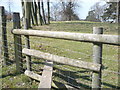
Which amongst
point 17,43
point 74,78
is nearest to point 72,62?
point 74,78

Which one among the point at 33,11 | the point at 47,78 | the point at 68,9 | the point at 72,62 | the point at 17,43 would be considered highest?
the point at 68,9

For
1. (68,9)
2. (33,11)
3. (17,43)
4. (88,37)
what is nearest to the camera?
(88,37)

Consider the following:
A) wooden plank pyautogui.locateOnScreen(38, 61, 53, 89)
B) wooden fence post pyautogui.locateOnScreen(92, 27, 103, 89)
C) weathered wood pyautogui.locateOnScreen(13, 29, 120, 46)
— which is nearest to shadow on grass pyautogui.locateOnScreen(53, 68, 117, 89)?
wooden plank pyautogui.locateOnScreen(38, 61, 53, 89)

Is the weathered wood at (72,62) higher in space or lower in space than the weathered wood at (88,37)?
lower

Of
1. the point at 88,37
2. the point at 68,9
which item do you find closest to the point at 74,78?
the point at 88,37

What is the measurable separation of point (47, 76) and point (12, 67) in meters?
1.88

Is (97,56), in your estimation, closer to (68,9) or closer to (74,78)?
(74,78)

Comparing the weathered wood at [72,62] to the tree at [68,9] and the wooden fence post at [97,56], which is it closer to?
the wooden fence post at [97,56]

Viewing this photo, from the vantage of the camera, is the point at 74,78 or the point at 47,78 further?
the point at 74,78

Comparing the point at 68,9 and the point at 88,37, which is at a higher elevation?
the point at 68,9

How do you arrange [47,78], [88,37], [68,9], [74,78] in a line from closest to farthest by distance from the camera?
[88,37]
[47,78]
[74,78]
[68,9]

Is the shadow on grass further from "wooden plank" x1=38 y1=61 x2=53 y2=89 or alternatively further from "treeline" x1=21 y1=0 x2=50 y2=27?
"treeline" x1=21 y1=0 x2=50 y2=27

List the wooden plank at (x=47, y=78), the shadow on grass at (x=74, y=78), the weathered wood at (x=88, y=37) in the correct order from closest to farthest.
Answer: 1. the weathered wood at (x=88, y=37)
2. the wooden plank at (x=47, y=78)
3. the shadow on grass at (x=74, y=78)

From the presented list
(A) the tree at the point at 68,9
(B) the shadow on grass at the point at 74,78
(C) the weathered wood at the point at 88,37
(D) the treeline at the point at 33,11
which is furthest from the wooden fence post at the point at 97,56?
(A) the tree at the point at 68,9
